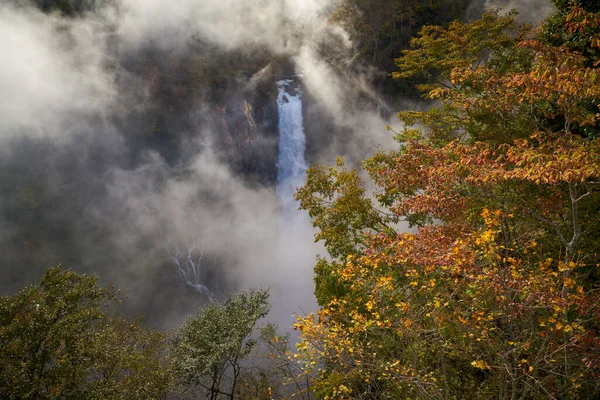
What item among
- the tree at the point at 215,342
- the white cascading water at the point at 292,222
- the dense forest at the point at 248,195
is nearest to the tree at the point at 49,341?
the dense forest at the point at 248,195

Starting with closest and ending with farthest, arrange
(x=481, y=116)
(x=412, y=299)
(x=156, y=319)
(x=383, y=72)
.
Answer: (x=412, y=299), (x=481, y=116), (x=383, y=72), (x=156, y=319)

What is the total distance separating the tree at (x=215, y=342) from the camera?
14679mm

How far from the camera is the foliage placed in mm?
4227

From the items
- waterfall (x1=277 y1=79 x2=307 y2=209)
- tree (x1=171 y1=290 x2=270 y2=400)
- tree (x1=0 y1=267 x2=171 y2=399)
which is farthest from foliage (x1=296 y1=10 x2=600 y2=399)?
waterfall (x1=277 y1=79 x2=307 y2=209)

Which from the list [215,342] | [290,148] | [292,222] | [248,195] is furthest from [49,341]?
[248,195]

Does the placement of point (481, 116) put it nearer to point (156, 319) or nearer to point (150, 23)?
point (156, 319)

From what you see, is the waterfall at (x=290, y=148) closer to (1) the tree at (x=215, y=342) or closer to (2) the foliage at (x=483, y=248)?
(1) the tree at (x=215, y=342)

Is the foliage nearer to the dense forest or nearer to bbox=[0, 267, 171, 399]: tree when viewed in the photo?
the dense forest

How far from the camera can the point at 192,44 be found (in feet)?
158

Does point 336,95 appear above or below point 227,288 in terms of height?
above

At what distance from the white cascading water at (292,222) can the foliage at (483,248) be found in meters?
28.8

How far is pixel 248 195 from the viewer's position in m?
46.7

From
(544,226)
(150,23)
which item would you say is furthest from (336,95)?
(544,226)

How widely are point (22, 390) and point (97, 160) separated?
44.5 meters
